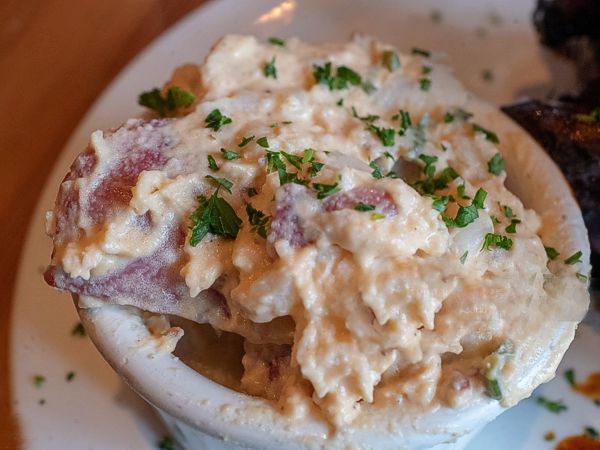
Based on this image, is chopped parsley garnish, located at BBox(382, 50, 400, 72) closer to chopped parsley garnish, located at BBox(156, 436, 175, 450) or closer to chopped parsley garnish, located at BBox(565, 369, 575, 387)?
chopped parsley garnish, located at BBox(565, 369, 575, 387)

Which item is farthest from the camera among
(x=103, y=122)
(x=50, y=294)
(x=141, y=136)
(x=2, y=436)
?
(x=103, y=122)

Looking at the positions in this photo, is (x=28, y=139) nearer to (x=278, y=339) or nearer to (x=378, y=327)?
(x=278, y=339)

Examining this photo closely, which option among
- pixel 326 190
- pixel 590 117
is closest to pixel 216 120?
pixel 326 190

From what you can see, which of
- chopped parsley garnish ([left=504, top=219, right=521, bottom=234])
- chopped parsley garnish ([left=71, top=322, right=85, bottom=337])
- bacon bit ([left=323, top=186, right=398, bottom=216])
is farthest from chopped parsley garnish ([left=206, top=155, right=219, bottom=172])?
chopped parsley garnish ([left=71, top=322, right=85, bottom=337])

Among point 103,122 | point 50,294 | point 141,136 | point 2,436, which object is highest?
point 141,136

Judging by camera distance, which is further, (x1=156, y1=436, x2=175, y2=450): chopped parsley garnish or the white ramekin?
(x1=156, y1=436, x2=175, y2=450): chopped parsley garnish

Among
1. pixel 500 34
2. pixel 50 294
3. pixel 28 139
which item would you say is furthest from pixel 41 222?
pixel 500 34

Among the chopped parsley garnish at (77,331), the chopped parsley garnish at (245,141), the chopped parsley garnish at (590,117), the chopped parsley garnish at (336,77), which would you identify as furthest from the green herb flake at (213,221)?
the chopped parsley garnish at (590,117)
